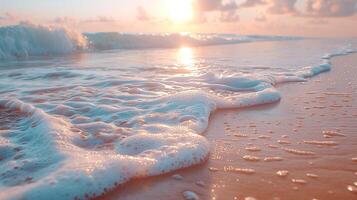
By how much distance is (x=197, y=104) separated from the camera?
5.54 meters

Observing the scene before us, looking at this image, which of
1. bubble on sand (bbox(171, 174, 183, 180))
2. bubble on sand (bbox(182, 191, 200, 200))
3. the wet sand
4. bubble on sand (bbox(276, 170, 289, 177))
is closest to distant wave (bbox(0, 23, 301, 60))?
the wet sand

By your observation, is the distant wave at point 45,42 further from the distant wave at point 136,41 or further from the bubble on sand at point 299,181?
the bubble on sand at point 299,181

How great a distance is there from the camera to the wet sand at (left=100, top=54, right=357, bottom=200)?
283 centimetres

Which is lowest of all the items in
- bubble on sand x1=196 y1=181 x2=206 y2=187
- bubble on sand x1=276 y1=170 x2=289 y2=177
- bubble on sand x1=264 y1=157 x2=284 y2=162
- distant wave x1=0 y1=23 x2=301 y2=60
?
bubble on sand x1=196 y1=181 x2=206 y2=187

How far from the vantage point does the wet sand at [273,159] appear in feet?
9.29

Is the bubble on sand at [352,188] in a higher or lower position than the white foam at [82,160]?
higher

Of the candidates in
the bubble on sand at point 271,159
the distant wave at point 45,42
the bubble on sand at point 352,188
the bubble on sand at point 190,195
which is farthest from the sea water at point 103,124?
the distant wave at point 45,42

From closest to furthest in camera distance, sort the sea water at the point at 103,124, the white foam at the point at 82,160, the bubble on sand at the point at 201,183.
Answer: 1. the white foam at the point at 82,160
2. the bubble on sand at the point at 201,183
3. the sea water at the point at 103,124

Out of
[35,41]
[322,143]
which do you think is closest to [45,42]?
[35,41]

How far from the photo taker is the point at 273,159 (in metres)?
3.46

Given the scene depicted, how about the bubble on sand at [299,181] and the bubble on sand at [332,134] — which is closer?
the bubble on sand at [299,181]

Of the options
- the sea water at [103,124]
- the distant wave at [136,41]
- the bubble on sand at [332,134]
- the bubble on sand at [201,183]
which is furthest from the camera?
the distant wave at [136,41]

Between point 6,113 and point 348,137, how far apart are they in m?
4.83

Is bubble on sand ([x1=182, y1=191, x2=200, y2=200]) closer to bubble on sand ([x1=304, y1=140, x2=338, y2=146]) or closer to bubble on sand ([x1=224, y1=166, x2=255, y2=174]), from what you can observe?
bubble on sand ([x1=224, y1=166, x2=255, y2=174])
